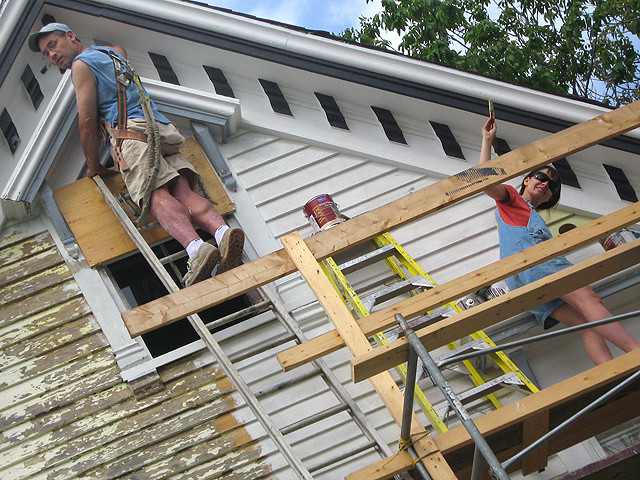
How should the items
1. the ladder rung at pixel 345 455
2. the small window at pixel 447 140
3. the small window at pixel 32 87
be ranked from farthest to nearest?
the small window at pixel 32 87
the small window at pixel 447 140
the ladder rung at pixel 345 455

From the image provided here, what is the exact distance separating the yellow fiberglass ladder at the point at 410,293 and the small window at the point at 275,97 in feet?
4.93

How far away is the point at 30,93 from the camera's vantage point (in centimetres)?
807

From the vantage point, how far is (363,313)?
632 centimetres

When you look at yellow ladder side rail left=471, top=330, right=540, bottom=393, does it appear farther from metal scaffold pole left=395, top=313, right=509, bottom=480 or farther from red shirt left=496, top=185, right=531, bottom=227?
metal scaffold pole left=395, top=313, right=509, bottom=480

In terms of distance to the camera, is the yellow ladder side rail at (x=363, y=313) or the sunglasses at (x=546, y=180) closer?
the yellow ladder side rail at (x=363, y=313)

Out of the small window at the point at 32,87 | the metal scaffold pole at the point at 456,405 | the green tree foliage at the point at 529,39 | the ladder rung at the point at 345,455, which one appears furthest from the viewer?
the green tree foliage at the point at 529,39

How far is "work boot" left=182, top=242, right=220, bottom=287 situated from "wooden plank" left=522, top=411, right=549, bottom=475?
2.52 m

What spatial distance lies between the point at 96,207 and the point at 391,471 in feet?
12.7

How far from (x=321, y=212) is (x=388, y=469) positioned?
2.85 m

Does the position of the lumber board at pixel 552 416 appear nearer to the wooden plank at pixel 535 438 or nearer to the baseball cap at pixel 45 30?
the wooden plank at pixel 535 438

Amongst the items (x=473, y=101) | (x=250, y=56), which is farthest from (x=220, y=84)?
(x=473, y=101)

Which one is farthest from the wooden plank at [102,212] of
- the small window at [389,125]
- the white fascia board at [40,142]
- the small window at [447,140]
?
the small window at [447,140]

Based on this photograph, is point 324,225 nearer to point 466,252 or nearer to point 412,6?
point 466,252

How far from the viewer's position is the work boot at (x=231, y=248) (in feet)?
21.3
